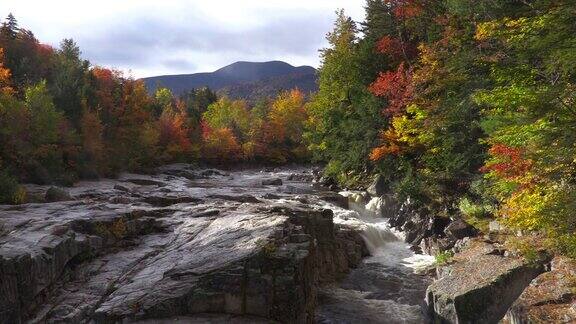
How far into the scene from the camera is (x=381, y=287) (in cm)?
1573

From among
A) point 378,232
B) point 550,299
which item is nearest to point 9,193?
point 378,232

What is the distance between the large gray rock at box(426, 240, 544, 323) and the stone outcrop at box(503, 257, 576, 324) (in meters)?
0.54

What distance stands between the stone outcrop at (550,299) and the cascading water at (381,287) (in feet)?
11.0

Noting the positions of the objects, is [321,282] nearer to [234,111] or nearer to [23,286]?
[23,286]

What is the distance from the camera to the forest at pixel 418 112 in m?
11.1

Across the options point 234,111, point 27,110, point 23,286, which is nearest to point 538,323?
point 23,286

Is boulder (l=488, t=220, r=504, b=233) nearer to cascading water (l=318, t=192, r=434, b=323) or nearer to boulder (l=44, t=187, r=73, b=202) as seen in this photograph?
cascading water (l=318, t=192, r=434, b=323)

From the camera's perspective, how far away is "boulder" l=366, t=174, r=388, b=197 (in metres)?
27.7

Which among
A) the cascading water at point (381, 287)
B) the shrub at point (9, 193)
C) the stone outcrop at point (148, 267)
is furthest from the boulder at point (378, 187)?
the shrub at point (9, 193)

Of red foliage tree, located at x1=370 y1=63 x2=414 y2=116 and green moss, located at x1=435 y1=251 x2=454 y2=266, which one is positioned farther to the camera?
red foliage tree, located at x1=370 y1=63 x2=414 y2=116

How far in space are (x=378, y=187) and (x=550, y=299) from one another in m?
18.3

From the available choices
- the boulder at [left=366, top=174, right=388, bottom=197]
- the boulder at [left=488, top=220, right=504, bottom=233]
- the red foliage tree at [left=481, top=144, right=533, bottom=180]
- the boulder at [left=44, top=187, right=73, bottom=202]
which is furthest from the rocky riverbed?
the boulder at [left=366, top=174, right=388, bottom=197]

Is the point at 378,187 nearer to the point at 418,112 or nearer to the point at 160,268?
the point at 418,112

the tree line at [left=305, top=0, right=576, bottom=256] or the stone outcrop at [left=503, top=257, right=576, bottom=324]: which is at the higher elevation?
the tree line at [left=305, top=0, right=576, bottom=256]
